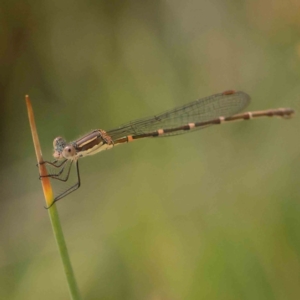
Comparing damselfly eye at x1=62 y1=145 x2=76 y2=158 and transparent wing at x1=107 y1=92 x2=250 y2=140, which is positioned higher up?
transparent wing at x1=107 y1=92 x2=250 y2=140

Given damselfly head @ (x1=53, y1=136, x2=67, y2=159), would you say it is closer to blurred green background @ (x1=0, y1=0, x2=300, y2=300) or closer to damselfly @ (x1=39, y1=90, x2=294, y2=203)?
damselfly @ (x1=39, y1=90, x2=294, y2=203)

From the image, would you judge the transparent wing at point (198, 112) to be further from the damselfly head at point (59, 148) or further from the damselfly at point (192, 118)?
the damselfly head at point (59, 148)

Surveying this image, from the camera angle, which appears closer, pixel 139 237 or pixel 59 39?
pixel 139 237

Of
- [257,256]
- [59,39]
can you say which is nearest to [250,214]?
[257,256]

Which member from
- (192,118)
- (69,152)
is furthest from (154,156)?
(69,152)

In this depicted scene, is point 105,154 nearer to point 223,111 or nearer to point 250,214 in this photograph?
point 223,111

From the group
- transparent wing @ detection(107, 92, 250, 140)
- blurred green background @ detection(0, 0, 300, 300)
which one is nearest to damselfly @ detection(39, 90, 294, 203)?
transparent wing @ detection(107, 92, 250, 140)

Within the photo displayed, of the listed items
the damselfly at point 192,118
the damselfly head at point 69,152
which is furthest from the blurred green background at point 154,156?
the damselfly head at point 69,152
